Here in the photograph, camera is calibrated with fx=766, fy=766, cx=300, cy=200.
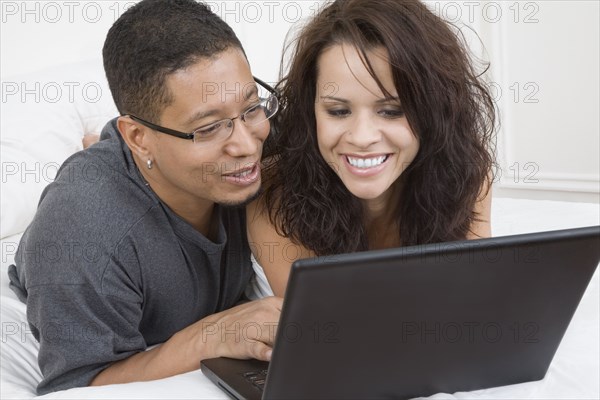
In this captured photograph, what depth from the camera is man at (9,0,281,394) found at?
4.08ft

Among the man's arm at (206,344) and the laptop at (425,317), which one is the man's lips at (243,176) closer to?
the man's arm at (206,344)

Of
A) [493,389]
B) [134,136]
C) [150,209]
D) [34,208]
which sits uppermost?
[134,136]

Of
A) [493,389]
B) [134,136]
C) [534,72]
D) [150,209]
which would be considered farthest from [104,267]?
[534,72]

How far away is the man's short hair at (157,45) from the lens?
4.24 ft

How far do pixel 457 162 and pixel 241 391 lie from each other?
67cm

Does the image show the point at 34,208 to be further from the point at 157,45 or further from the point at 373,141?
the point at 373,141

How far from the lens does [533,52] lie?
11.2 ft

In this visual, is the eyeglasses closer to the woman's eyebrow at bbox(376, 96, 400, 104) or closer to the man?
the man

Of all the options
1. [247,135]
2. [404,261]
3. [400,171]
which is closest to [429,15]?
[400,171]

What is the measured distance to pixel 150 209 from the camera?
4.45 feet

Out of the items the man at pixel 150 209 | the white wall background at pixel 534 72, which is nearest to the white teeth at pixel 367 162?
the man at pixel 150 209

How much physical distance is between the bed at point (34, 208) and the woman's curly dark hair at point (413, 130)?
1.07 ft

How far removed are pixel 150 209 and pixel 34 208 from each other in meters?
0.67

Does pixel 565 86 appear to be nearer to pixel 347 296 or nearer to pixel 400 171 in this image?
pixel 400 171
